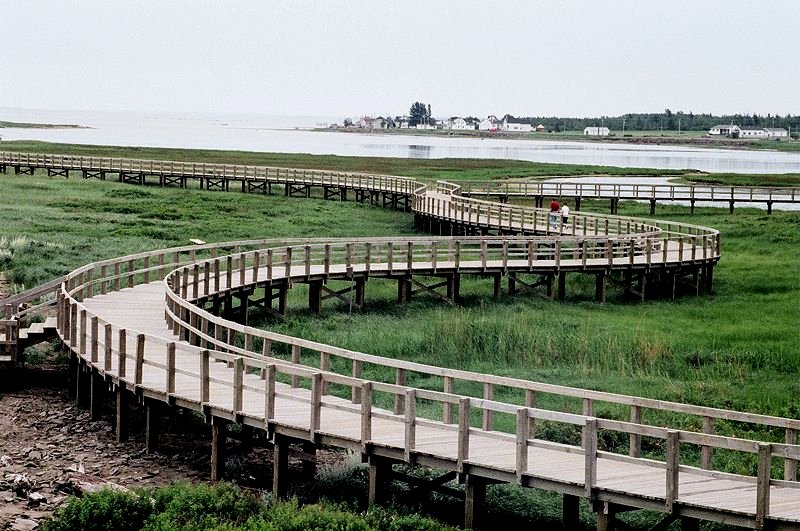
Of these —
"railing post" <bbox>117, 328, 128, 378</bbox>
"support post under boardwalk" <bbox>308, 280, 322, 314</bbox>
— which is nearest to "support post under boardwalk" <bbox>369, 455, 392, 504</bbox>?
"railing post" <bbox>117, 328, 128, 378</bbox>

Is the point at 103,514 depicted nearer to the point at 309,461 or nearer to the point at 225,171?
the point at 309,461

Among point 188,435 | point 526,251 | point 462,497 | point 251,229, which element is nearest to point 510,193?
point 251,229

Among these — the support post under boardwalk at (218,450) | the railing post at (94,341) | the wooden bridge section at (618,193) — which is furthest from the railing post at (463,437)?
the wooden bridge section at (618,193)

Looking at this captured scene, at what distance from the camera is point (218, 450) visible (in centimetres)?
1830

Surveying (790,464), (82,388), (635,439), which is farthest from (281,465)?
(82,388)

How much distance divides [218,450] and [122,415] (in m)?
3.01

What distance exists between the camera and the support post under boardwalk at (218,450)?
1814 centimetres

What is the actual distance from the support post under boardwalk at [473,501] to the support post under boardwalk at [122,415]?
705 cm

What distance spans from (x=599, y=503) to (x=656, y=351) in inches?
539

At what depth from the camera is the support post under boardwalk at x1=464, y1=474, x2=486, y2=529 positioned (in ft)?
51.3

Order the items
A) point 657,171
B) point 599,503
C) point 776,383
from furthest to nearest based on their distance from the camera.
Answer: point 657,171
point 776,383
point 599,503

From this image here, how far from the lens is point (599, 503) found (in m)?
14.6

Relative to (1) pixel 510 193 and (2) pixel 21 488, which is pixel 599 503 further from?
(1) pixel 510 193

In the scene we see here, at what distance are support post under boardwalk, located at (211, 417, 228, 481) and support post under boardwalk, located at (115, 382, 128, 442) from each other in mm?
2853
